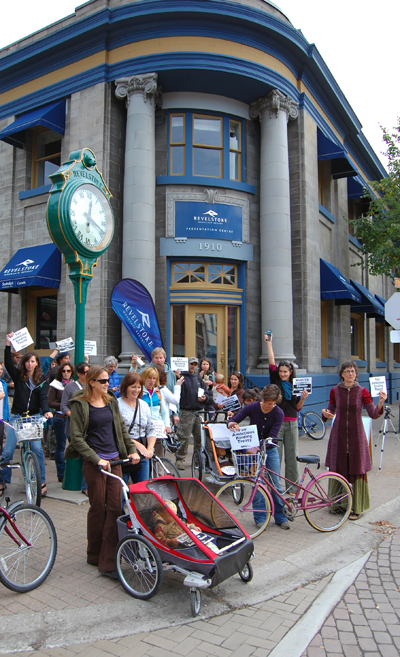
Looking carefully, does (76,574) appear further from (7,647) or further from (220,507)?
(220,507)

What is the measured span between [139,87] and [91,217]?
682 centimetres

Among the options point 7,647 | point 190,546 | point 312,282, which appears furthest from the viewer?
point 312,282

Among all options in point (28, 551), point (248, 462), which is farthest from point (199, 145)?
point (28, 551)

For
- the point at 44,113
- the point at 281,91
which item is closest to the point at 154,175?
the point at 44,113

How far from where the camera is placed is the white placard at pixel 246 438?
5.77m

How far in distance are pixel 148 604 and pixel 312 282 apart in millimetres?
11926

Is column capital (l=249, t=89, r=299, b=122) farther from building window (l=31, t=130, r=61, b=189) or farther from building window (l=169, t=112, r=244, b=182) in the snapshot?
building window (l=31, t=130, r=61, b=189)

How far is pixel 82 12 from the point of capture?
13.7 m

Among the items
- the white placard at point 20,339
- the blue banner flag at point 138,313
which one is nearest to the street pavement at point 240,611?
the white placard at point 20,339

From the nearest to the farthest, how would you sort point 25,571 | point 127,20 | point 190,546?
point 190,546, point 25,571, point 127,20

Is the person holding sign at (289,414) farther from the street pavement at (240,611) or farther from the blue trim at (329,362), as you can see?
the blue trim at (329,362)

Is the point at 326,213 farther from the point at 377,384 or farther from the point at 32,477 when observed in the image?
the point at 32,477

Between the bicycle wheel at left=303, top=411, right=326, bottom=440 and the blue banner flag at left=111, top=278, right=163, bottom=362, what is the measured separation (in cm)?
466

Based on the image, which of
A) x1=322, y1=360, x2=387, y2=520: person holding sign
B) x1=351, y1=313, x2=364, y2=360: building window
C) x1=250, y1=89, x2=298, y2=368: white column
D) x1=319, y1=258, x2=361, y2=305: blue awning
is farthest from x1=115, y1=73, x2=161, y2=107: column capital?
x1=351, y1=313, x2=364, y2=360: building window
